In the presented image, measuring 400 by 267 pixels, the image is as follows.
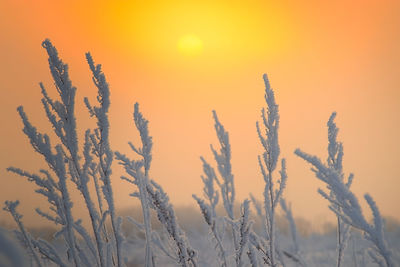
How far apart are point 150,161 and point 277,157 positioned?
1.13 metres

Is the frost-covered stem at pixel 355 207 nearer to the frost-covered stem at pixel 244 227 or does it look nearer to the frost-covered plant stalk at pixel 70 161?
the frost-covered stem at pixel 244 227

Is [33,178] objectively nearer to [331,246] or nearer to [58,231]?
[58,231]

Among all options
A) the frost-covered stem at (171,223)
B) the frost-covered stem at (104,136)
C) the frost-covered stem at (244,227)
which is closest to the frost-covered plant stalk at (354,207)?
the frost-covered stem at (244,227)

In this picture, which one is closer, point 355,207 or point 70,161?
point 355,207

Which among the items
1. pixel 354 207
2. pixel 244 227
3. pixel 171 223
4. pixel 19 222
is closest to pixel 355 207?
pixel 354 207

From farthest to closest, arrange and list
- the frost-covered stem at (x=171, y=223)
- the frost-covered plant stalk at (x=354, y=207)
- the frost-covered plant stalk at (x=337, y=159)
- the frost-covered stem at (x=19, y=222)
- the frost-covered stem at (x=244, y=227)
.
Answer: the frost-covered plant stalk at (x=337, y=159), the frost-covered stem at (x=19, y=222), the frost-covered stem at (x=244, y=227), the frost-covered stem at (x=171, y=223), the frost-covered plant stalk at (x=354, y=207)

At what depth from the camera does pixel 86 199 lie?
2.02 meters

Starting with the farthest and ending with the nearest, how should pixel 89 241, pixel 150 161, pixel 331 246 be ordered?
pixel 331 246 < pixel 150 161 < pixel 89 241

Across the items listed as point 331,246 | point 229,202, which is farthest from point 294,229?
point 331,246

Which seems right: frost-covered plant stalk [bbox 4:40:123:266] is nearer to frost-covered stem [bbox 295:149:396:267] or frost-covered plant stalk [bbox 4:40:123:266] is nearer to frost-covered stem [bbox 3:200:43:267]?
frost-covered stem [bbox 3:200:43:267]

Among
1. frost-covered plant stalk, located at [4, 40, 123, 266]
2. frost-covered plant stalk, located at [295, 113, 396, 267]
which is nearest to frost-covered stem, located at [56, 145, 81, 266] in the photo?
frost-covered plant stalk, located at [4, 40, 123, 266]

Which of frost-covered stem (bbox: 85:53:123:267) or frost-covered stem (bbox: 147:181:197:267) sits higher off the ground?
frost-covered stem (bbox: 85:53:123:267)

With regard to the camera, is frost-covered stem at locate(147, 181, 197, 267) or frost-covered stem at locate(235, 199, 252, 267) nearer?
frost-covered stem at locate(147, 181, 197, 267)

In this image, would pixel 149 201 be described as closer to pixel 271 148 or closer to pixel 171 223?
pixel 171 223
